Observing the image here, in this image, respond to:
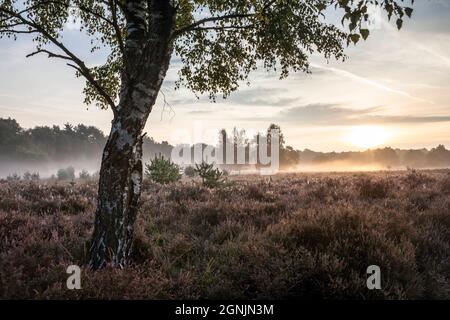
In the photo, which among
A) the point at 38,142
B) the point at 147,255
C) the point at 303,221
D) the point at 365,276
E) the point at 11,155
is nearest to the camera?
the point at 365,276

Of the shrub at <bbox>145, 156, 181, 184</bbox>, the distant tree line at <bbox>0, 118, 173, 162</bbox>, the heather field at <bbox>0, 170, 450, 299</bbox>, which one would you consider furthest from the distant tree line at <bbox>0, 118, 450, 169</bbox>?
the heather field at <bbox>0, 170, 450, 299</bbox>

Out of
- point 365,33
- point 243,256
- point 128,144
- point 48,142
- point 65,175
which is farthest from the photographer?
point 48,142

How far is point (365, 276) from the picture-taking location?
5707 mm

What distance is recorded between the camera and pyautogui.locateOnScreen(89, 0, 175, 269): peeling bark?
6.06 m

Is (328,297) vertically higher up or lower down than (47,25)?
lower down

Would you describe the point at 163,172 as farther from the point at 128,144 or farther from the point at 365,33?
the point at 365,33

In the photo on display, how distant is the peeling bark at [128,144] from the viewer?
6.06m

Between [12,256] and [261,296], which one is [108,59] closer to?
[12,256]

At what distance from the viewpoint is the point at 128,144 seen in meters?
6.09

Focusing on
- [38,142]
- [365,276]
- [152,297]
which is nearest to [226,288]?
[152,297]

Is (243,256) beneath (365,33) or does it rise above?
beneath

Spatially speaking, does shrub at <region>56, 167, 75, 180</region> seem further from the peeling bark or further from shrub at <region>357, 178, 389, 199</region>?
the peeling bark

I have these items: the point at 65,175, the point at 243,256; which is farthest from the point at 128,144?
the point at 65,175
